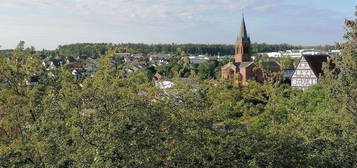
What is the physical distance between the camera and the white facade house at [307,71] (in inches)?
2005

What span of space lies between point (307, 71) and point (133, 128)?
45.3 metres

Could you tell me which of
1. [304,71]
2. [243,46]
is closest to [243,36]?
[243,46]

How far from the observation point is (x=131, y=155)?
9719 mm

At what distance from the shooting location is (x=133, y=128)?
10.1 metres

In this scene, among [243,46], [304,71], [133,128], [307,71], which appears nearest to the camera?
[133,128]

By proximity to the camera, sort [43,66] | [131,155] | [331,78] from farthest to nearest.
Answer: [331,78] → [43,66] → [131,155]

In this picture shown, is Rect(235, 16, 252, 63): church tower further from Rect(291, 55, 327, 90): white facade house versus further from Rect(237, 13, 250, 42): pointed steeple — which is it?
Rect(291, 55, 327, 90): white facade house

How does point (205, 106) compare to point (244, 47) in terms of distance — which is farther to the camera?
point (244, 47)

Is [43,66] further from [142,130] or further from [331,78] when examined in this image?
[331,78]

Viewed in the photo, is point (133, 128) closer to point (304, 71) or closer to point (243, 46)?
point (304, 71)

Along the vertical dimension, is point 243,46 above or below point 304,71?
above

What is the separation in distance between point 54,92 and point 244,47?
66.3 m

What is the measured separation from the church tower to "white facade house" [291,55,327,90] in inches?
902

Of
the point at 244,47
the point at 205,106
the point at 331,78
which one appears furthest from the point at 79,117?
the point at 244,47
